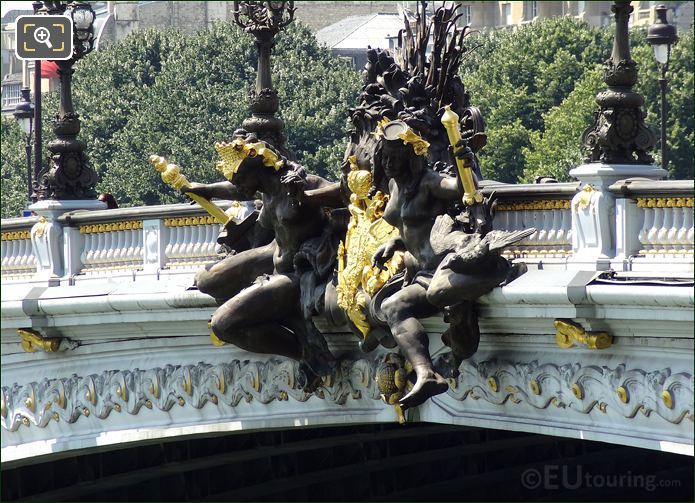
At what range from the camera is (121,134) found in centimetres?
6475

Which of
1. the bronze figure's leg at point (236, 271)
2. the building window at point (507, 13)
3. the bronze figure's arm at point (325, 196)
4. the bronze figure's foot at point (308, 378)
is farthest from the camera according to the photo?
the building window at point (507, 13)

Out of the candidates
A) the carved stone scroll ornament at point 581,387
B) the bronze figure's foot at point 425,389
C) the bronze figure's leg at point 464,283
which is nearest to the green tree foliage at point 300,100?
the carved stone scroll ornament at point 581,387

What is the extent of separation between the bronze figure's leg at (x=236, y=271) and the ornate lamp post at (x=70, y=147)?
3.42 m

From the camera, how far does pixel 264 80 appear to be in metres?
26.3

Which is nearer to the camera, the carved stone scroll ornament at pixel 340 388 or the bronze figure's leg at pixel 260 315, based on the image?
the carved stone scroll ornament at pixel 340 388

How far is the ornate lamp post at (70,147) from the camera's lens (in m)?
27.4

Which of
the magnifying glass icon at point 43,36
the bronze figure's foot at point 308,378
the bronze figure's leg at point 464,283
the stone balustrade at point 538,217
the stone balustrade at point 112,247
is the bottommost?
the bronze figure's foot at point 308,378

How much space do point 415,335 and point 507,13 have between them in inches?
2807

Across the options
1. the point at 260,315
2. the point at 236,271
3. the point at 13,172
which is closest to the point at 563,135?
the point at 13,172

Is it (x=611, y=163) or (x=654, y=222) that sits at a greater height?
(x=611, y=163)

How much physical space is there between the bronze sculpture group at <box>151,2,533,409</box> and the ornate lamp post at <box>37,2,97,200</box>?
123 inches

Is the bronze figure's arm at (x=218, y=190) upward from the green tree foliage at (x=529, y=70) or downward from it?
upward

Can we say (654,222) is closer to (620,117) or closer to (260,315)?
(620,117)

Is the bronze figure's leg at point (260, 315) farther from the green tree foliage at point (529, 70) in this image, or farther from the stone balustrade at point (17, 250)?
the green tree foliage at point (529, 70)
